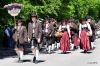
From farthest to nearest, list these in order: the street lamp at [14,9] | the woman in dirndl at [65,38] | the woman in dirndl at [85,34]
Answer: the woman in dirndl at [65,38] → the woman in dirndl at [85,34] → the street lamp at [14,9]

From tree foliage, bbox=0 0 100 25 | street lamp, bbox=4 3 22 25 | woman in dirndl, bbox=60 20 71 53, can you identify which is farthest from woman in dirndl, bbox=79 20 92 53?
street lamp, bbox=4 3 22 25

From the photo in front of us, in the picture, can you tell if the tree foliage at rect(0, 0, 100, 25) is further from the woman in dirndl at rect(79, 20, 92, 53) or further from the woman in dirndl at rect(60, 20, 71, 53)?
the woman in dirndl at rect(79, 20, 92, 53)

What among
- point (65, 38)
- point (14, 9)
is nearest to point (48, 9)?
point (65, 38)

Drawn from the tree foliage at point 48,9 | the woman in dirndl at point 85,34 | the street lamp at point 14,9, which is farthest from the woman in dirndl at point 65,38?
the street lamp at point 14,9

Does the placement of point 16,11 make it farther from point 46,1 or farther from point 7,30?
point 46,1

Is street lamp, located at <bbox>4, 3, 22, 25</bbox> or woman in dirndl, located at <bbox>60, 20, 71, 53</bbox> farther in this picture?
woman in dirndl, located at <bbox>60, 20, 71, 53</bbox>

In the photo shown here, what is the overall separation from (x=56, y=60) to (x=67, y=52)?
4.36m

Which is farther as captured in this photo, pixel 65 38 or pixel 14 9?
pixel 65 38

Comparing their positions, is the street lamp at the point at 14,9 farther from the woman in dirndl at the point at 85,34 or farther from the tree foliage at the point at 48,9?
the woman in dirndl at the point at 85,34

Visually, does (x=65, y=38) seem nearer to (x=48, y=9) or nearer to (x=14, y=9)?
(x=14, y=9)

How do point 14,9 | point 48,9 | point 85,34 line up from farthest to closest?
point 48,9 < point 85,34 < point 14,9

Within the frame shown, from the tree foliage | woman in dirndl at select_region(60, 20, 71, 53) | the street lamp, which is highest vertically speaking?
the tree foliage

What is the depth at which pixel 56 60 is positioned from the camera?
19344mm

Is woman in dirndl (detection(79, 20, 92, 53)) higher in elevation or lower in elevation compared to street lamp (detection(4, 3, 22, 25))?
lower
